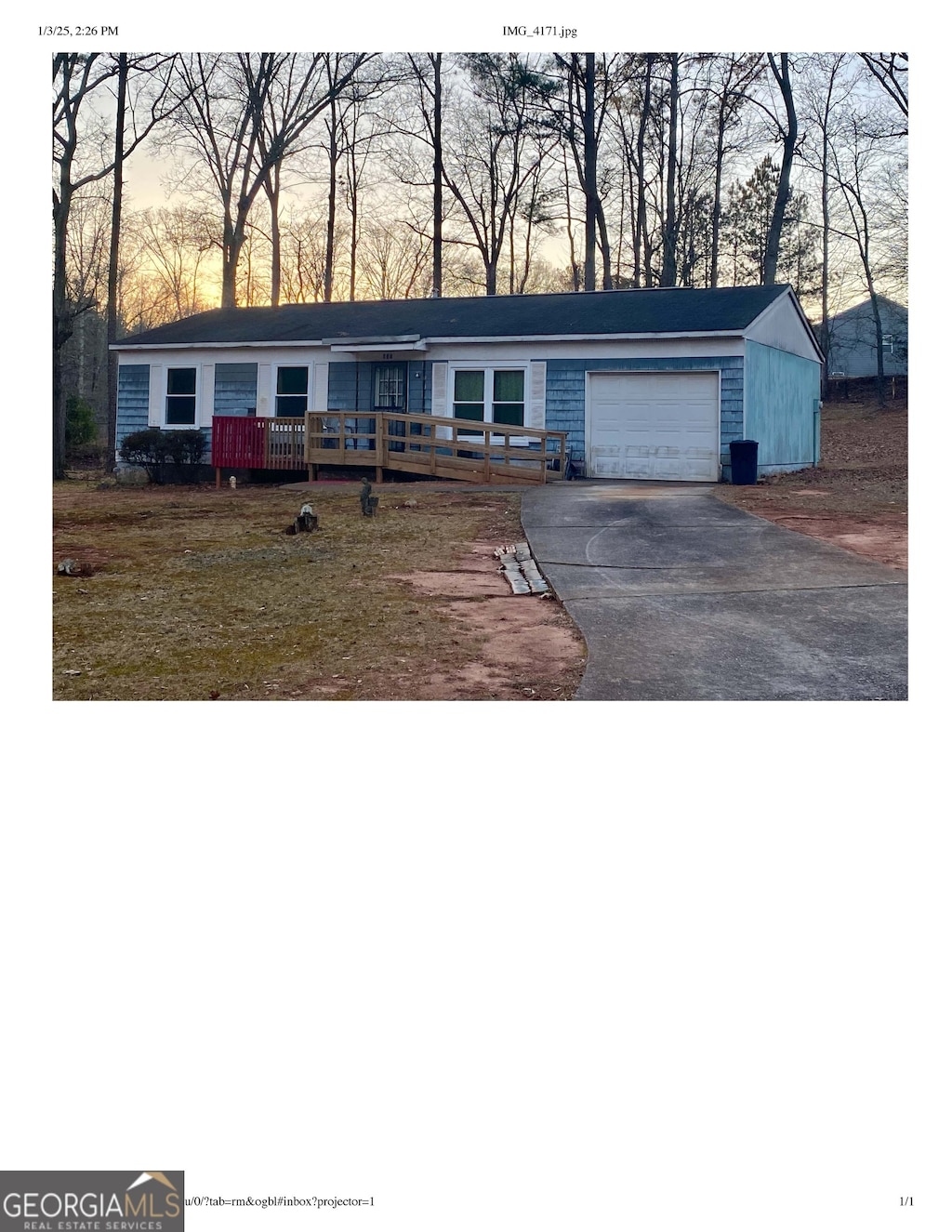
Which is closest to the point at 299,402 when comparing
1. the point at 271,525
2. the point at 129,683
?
the point at 271,525

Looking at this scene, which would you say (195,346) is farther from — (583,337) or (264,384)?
(583,337)

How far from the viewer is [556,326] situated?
1966 centimetres

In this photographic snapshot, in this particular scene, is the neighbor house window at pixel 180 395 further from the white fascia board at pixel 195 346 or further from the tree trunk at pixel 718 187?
the tree trunk at pixel 718 187

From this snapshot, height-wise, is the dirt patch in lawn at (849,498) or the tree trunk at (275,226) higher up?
the tree trunk at (275,226)

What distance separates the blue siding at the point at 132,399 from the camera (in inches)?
873

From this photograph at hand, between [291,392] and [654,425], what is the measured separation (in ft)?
23.4

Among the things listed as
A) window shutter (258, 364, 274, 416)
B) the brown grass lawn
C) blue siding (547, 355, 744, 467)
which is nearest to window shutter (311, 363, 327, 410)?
window shutter (258, 364, 274, 416)

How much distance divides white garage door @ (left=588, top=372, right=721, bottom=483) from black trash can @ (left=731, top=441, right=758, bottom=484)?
0.68 m

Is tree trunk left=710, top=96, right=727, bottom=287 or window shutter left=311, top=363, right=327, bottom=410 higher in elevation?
tree trunk left=710, top=96, right=727, bottom=287

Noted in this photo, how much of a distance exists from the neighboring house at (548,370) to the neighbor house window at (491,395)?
0.02 metres

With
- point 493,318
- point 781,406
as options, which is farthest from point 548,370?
point 781,406

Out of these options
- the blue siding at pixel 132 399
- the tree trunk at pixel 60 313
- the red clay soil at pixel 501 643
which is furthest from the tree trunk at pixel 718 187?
the red clay soil at pixel 501 643

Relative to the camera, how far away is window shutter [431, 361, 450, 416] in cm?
2033

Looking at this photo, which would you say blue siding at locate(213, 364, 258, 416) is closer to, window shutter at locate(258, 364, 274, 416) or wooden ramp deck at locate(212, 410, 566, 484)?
window shutter at locate(258, 364, 274, 416)
